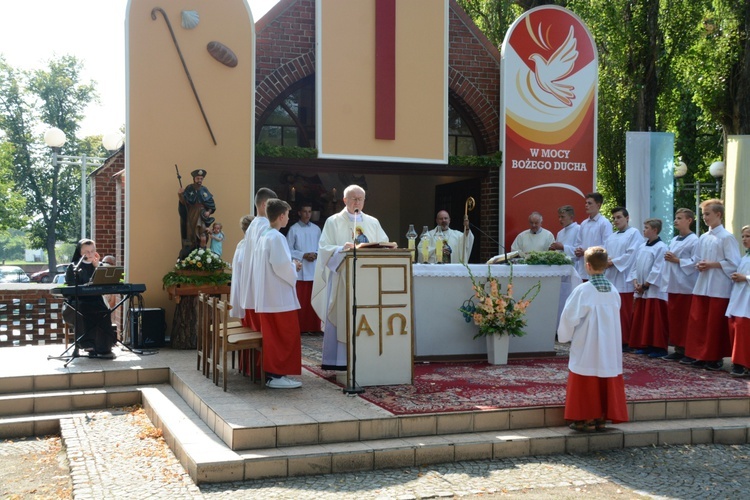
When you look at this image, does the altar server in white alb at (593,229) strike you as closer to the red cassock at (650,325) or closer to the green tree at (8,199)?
the red cassock at (650,325)

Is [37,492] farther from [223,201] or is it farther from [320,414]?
[223,201]

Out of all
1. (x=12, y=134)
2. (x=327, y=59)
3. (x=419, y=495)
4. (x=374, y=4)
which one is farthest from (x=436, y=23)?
(x=12, y=134)

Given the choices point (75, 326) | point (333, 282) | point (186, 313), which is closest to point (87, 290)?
point (75, 326)

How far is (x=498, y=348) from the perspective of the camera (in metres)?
8.91

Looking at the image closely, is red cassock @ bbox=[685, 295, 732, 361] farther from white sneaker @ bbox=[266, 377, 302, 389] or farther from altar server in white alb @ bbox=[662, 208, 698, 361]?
white sneaker @ bbox=[266, 377, 302, 389]

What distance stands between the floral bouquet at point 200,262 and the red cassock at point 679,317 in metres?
5.70

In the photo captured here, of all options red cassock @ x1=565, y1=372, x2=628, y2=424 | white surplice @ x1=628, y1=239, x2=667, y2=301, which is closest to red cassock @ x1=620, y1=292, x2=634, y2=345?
white surplice @ x1=628, y1=239, x2=667, y2=301

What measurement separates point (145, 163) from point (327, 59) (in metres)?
3.14

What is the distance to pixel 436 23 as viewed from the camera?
40.7 ft

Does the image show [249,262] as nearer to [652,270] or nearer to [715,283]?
[652,270]

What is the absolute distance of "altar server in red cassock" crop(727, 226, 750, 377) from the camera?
8.54m

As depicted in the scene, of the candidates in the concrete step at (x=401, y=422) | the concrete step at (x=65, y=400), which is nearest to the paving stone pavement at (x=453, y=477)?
the concrete step at (x=401, y=422)

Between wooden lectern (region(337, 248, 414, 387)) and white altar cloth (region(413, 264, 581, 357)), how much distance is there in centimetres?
156

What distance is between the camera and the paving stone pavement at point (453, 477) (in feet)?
16.8
